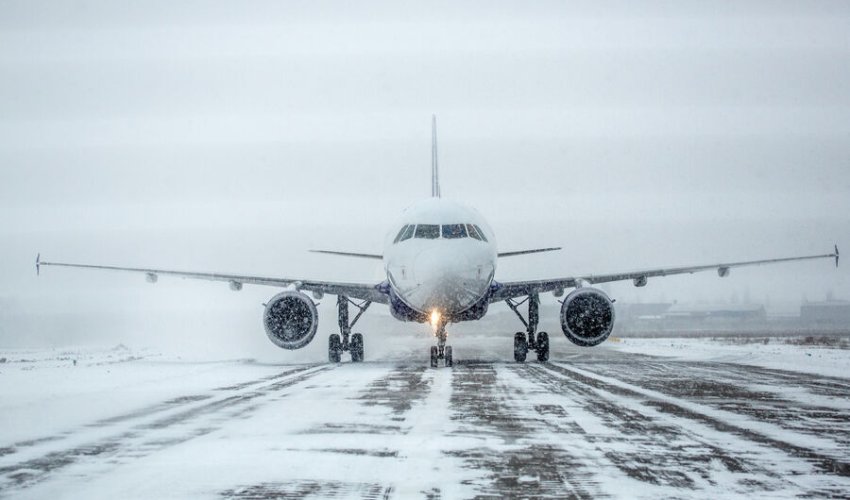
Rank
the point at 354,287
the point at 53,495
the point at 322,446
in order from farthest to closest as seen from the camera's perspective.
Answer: the point at 354,287, the point at 322,446, the point at 53,495

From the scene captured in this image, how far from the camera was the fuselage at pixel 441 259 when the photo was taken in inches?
791

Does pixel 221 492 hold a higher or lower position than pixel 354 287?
lower

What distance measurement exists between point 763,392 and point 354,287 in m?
13.4

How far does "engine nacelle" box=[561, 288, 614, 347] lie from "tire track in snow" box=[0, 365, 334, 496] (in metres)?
11.7

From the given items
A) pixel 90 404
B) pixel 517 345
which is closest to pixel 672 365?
pixel 517 345

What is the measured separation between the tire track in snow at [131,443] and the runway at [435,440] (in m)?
0.03

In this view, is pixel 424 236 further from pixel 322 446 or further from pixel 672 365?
pixel 322 446

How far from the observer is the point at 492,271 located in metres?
21.9

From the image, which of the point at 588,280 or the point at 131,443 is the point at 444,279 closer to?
the point at 588,280

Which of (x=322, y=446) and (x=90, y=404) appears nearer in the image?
(x=322, y=446)

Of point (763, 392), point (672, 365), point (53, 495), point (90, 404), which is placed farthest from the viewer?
point (672, 365)

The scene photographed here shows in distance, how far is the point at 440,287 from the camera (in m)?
20.0

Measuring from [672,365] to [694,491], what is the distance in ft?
56.0

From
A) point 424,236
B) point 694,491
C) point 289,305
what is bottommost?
point 694,491
